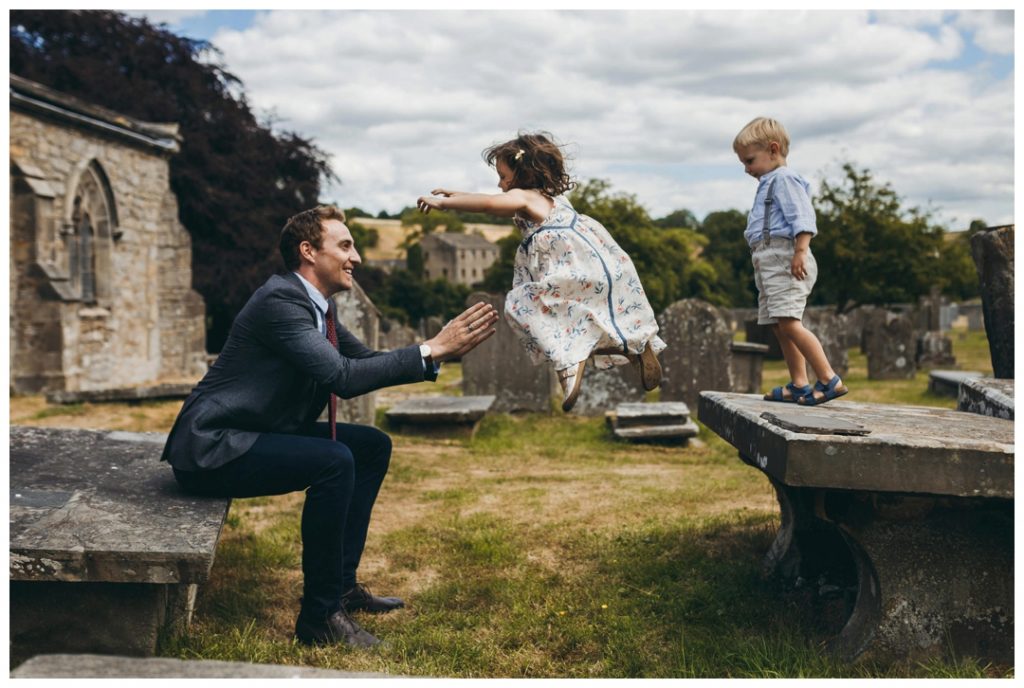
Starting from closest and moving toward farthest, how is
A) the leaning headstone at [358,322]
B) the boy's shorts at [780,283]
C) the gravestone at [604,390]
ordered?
1. the boy's shorts at [780,283]
2. the leaning headstone at [358,322]
3. the gravestone at [604,390]

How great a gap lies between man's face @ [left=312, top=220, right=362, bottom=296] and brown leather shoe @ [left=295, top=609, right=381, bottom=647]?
1501mm

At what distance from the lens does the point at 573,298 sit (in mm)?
4355

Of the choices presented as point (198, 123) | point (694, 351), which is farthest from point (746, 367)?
point (198, 123)

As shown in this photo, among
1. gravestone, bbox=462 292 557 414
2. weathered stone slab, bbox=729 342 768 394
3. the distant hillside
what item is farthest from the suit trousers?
the distant hillside

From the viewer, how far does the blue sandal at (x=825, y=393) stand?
497 cm

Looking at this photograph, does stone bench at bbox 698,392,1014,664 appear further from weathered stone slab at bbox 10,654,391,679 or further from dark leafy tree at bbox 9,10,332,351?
dark leafy tree at bbox 9,10,332,351

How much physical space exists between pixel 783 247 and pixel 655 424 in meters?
5.71

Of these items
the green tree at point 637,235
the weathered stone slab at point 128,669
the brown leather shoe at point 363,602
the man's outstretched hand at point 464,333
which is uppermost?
the green tree at point 637,235

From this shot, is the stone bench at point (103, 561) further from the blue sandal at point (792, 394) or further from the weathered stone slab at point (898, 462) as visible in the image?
the blue sandal at point (792, 394)

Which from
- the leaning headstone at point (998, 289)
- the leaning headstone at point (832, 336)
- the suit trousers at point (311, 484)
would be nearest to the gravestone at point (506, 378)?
the leaning headstone at point (832, 336)

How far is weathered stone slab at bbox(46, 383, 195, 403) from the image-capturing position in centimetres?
1271

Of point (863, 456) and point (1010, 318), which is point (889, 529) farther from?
point (1010, 318)

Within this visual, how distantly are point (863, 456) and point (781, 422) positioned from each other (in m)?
0.44

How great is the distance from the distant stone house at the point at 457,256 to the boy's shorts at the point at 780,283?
9524 cm
